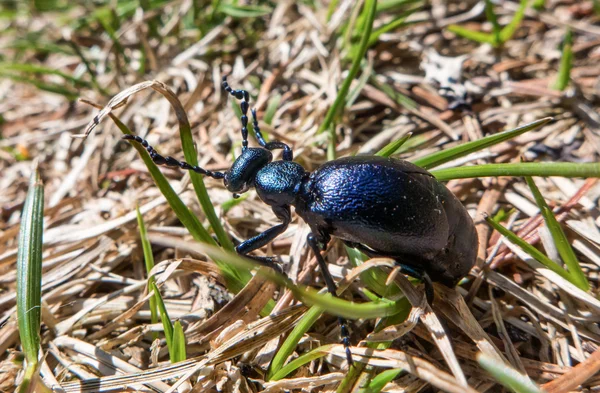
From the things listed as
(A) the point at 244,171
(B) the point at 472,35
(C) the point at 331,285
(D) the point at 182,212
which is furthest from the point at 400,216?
(B) the point at 472,35

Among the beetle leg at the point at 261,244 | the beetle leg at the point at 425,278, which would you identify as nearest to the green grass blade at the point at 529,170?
the beetle leg at the point at 425,278

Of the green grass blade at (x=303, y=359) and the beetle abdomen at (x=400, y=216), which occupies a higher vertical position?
the beetle abdomen at (x=400, y=216)

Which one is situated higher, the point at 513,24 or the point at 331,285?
the point at 513,24

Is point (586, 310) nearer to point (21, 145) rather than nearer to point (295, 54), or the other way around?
point (295, 54)

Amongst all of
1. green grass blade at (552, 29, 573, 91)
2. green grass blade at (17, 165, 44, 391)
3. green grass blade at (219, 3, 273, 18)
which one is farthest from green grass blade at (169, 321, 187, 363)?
green grass blade at (552, 29, 573, 91)

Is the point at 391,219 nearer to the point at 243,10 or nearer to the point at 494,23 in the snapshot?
the point at 494,23

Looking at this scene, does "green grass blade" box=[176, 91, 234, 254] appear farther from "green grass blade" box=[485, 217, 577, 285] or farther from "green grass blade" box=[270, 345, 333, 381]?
"green grass blade" box=[485, 217, 577, 285]

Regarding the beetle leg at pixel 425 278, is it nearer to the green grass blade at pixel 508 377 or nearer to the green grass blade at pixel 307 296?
the green grass blade at pixel 307 296
